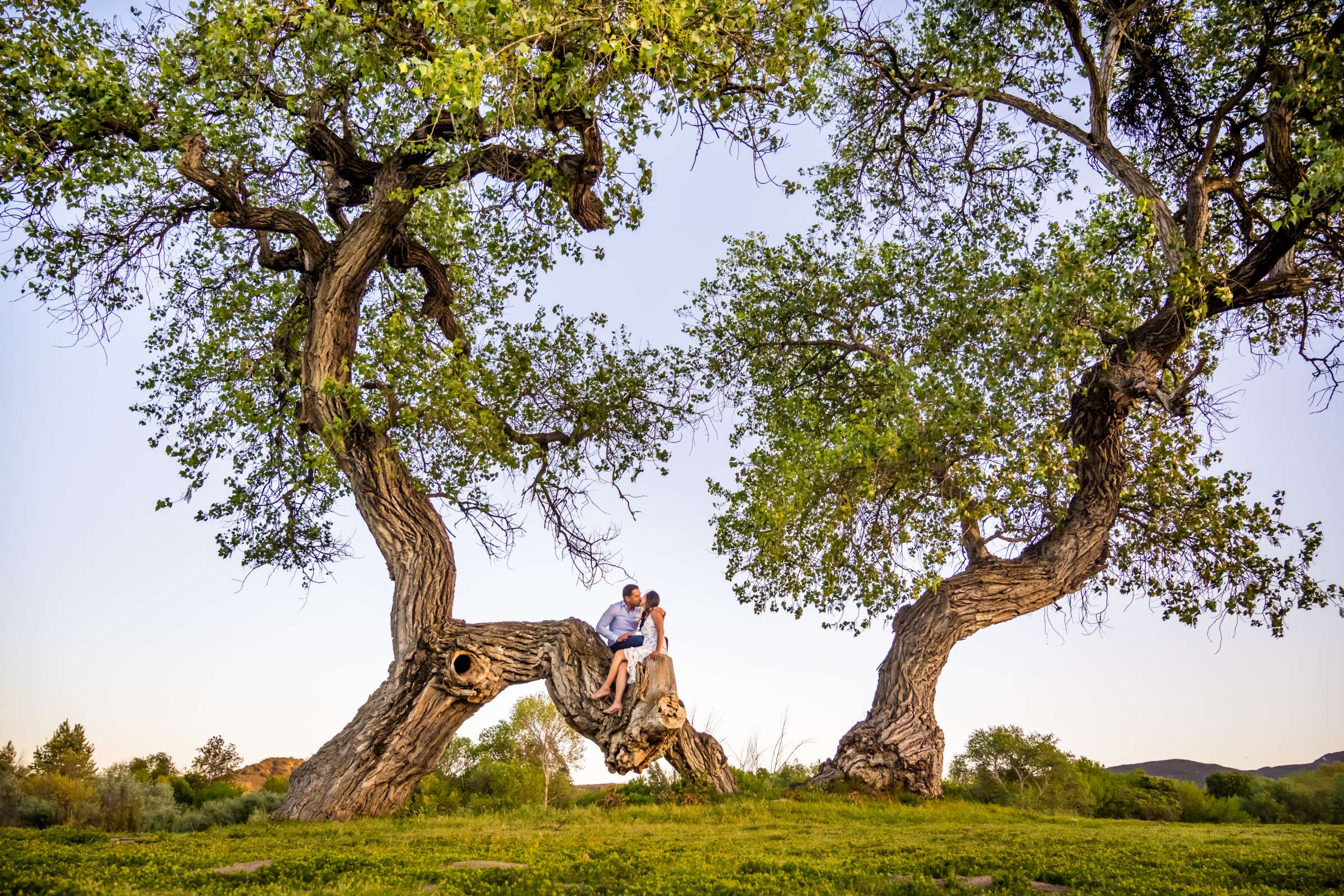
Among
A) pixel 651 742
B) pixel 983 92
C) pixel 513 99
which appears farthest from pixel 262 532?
pixel 983 92

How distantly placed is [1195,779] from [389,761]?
1987 centimetres

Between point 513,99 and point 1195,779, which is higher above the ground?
point 513,99

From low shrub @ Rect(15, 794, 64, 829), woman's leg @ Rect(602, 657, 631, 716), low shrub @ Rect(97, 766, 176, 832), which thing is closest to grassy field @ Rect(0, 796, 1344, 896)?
woman's leg @ Rect(602, 657, 631, 716)

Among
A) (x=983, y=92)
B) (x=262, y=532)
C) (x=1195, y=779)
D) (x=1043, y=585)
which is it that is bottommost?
(x=1195, y=779)

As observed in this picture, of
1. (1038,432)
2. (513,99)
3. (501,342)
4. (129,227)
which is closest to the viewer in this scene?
(513,99)

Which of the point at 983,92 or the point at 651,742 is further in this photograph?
the point at 983,92

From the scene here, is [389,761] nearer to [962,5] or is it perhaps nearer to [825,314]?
[825,314]

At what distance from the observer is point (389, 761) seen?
12.5 m

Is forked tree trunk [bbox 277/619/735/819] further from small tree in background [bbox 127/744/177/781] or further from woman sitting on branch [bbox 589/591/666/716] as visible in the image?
small tree in background [bbox 127/744/177/781]

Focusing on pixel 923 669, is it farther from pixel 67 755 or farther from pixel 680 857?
pixel 67 755

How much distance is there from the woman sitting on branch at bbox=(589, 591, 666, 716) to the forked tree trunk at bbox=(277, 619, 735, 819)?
0.14m

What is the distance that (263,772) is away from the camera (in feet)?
71.1

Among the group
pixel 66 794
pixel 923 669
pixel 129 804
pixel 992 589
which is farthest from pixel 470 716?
pixel 992 589

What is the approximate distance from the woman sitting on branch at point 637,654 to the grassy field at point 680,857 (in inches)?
76.2
